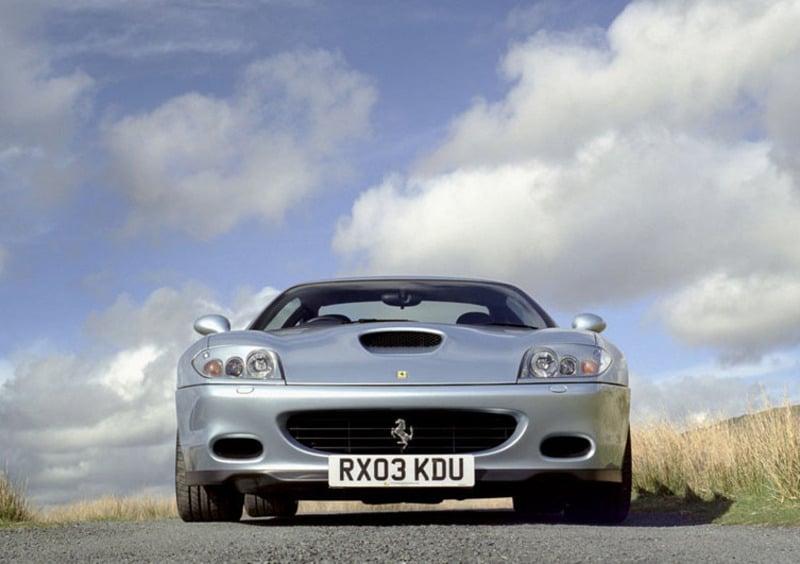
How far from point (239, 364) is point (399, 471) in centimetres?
109

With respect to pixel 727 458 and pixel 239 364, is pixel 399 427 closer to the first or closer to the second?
pixel 239 364

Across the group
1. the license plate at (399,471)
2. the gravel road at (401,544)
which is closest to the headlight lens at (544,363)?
the license plate at (399,471)

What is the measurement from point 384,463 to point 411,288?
2.09 meters

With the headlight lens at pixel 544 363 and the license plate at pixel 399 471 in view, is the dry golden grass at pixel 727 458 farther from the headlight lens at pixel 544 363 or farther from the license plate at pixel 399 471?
the license plate at pixel 399 471

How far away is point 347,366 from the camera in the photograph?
5.58 meters

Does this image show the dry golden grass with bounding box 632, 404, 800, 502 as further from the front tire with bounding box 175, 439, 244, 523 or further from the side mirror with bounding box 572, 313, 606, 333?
the front tire with bounding box 175, 439, 244, 523

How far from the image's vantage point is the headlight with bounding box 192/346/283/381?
5680 millimetres

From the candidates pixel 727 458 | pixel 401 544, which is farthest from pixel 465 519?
pixel 727 458

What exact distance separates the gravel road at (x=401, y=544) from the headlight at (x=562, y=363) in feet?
2.74

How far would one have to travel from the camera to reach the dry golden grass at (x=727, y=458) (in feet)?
26.9

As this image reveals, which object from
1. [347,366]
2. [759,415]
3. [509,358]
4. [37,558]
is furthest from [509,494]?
[759,415]

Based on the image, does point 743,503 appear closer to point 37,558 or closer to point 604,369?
point 604,369

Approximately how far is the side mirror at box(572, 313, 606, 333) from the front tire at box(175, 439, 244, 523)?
238cm

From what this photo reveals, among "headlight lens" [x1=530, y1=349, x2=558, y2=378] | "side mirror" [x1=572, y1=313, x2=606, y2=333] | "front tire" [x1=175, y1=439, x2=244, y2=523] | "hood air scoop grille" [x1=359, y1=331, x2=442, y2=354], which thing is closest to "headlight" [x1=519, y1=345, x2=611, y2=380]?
"headlight lens" [x1=530, y1=349, x2=558, y2=378]
